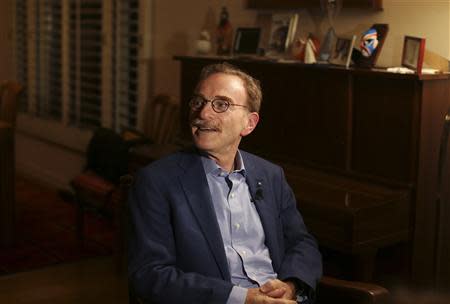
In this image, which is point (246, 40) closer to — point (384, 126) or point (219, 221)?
point (384, 126)

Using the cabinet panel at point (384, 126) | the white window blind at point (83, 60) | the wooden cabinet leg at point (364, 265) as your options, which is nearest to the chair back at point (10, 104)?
the white window blind at point (83, 60)

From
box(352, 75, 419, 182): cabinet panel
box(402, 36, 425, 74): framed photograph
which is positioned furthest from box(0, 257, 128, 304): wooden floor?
box(402, 36, 425, 74): framed photograph

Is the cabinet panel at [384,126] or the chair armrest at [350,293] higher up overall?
the cabinet panel at [384,126]

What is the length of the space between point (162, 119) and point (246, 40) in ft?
3.27

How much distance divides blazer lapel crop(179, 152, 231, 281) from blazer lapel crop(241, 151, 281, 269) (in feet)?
0.54

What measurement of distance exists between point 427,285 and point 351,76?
100 cm

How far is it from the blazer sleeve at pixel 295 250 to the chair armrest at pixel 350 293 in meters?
0.04

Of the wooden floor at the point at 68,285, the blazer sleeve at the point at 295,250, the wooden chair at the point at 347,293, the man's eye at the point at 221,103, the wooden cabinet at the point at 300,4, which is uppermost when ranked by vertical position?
the wooden cabinet at the point at 300,4

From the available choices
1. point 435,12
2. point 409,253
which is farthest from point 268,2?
point 409,253

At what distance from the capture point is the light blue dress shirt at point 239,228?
2.25 metres

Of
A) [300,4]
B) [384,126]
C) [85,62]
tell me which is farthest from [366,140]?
[85,62]

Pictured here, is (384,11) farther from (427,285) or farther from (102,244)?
(102,244)

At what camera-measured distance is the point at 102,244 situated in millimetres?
5227

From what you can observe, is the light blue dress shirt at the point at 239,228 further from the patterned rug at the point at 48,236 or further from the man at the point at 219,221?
the patterned rug at the point at 48,236
